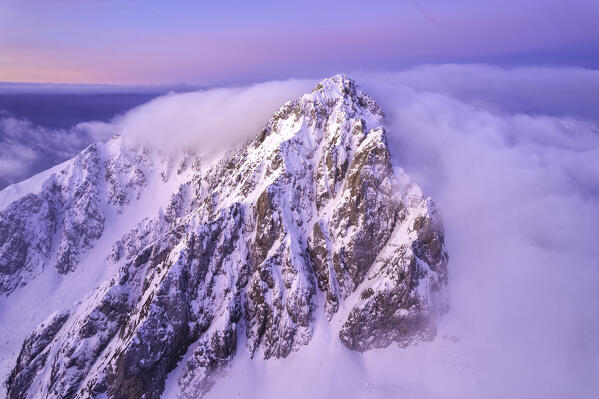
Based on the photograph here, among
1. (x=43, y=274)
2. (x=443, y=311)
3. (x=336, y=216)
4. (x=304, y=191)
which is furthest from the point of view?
(x=43, y=274)

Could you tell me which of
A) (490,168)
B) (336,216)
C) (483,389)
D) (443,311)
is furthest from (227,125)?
(483,389)

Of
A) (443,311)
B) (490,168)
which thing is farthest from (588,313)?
(490,168)

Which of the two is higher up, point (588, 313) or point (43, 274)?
point (588, 313)

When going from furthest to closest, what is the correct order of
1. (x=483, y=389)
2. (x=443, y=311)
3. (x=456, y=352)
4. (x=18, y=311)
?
(x=18, y=311) < (x=443, y=311) < (x=456, y=352) < (x=483, y=389)

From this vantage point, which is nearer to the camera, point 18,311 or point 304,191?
point 304,191

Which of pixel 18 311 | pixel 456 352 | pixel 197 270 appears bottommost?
pixel 18 311

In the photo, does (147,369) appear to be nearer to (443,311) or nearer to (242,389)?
(242,389)

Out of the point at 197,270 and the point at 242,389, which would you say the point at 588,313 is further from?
the point at 197,270
